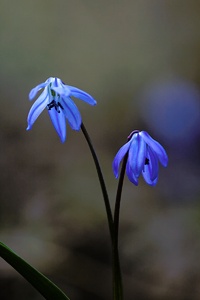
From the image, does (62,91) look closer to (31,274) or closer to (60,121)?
(60,121)

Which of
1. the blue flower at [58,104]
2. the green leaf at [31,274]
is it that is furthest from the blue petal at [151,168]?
the green leaf at [31,274]

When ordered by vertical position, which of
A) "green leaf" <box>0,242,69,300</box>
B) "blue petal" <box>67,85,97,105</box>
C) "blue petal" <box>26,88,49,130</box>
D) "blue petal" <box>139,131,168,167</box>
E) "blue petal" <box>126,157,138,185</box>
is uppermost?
"blue petal" <box>67,85,97,105</box>

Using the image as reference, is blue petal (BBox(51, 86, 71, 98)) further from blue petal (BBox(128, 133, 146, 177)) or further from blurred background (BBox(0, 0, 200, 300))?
blurred background (BBox(0, 0, 200, 300))

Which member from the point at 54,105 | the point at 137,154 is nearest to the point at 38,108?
the point at 54,105

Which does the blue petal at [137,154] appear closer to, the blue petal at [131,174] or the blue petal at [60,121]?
the blue petal at [131,174]

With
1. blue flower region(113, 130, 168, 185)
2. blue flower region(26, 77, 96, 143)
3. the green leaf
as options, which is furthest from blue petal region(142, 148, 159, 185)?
the green leaf

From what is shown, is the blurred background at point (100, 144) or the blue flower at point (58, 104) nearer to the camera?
the blue flower at point (58, 104)

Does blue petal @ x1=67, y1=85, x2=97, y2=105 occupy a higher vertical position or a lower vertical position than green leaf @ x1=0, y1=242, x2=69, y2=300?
higher
